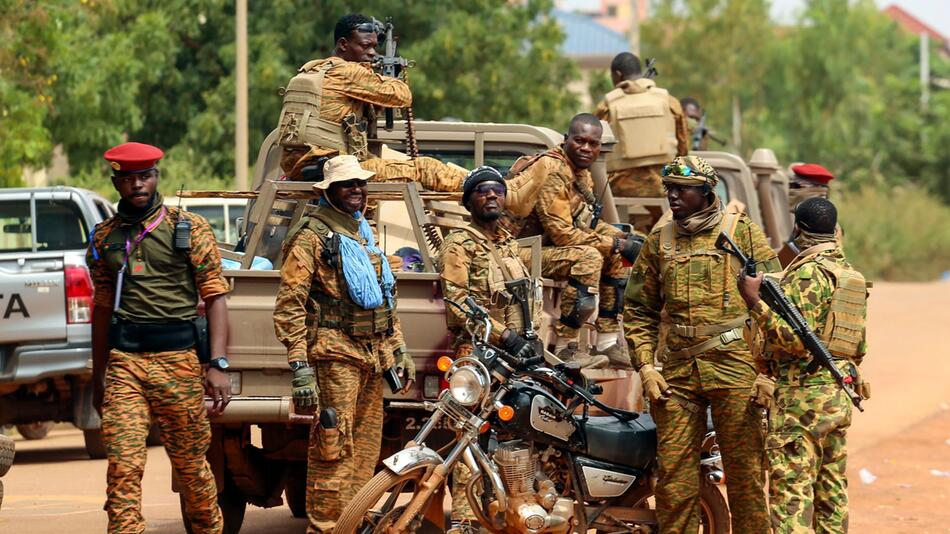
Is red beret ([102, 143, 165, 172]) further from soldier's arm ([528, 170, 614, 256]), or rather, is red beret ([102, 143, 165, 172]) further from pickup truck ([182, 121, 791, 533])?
soldier's arm ([528, 170, 614, 256])

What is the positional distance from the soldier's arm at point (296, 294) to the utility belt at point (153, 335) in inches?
14.2

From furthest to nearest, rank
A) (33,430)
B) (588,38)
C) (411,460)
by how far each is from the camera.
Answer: (588,38)
(33,430)
(411,460)

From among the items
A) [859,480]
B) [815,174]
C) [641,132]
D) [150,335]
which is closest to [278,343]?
[150,335]

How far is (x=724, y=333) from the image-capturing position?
7.87m

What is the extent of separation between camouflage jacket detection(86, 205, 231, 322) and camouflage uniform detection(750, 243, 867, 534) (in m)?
2.34

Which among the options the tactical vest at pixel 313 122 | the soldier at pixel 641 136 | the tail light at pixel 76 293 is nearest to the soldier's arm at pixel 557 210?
Result: the tactical vest at pixel 313 122

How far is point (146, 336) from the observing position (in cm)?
743

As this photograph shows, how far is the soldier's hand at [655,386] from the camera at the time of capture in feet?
25.5

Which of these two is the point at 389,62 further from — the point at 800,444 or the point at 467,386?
the point at 800,444

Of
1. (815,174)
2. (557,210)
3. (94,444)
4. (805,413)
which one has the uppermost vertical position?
(815,174)

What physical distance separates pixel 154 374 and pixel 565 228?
3095 millimetres

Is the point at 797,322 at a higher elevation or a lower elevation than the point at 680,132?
lower

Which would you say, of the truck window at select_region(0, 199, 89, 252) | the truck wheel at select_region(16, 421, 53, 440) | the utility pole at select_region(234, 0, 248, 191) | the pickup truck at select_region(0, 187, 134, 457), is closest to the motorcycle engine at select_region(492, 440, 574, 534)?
the pickup truck at select_region(0, 187, 134, 457)

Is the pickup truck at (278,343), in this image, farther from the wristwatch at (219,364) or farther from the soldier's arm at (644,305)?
the wristwatch at (219,364)
